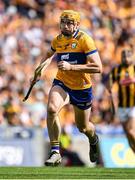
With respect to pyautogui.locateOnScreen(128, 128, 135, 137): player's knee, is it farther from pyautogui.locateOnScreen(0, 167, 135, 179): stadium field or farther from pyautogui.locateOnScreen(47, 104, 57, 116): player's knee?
pyautogui.locateOnScreen(47, 104, 57, 116): player's knee

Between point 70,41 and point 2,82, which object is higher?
point 70,41

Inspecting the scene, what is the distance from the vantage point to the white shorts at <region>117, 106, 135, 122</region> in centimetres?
1373

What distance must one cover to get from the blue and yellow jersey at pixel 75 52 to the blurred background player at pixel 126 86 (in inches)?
127

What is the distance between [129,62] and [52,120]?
159 inches

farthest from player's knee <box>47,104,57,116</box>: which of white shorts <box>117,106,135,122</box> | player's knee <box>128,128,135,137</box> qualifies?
white shorts <box>117,106,135,122</box>

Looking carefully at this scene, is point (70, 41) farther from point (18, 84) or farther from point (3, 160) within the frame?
point (18, 84)

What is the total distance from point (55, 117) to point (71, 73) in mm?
701

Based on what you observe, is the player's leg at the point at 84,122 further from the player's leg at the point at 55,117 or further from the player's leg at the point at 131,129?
the player's leg at the point at 131,129

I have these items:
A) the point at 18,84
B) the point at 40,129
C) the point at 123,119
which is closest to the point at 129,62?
the point at 123,119

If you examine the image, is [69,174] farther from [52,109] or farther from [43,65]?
[43,65]

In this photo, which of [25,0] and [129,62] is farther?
[25,0]

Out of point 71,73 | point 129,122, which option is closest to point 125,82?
point 129,122

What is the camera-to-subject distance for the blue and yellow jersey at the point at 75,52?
402 inches

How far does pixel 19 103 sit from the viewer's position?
1811 cm
